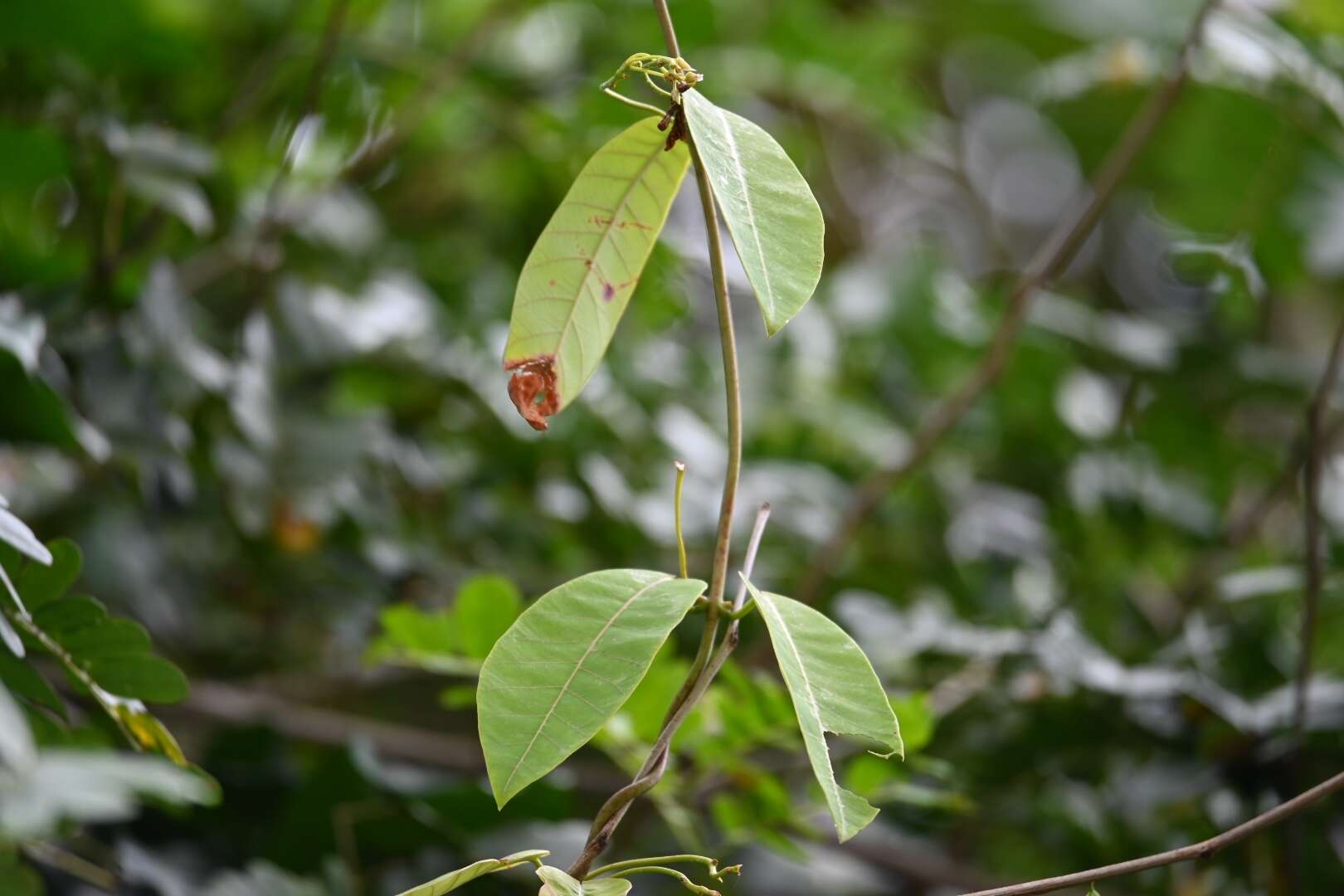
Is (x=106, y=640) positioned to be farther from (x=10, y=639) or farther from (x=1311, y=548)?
(x=1311, y=548)

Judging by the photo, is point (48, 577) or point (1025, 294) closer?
point (48, 577)

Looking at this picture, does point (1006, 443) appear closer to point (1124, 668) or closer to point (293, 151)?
point (1124, 668)

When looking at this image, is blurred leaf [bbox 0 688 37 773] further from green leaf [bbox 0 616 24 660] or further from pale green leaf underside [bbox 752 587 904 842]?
pale green leaf underside [bbox 752 587 904 842]

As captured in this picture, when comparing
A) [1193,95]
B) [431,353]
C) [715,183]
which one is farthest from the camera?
[1193,95]

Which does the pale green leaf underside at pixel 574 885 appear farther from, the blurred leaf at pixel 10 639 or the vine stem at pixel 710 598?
the blurred leaf at pixel 10 639

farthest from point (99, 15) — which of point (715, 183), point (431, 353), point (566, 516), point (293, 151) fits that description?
point (715, 183)

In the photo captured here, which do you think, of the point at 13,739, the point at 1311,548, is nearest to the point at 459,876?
the point at 13,739
